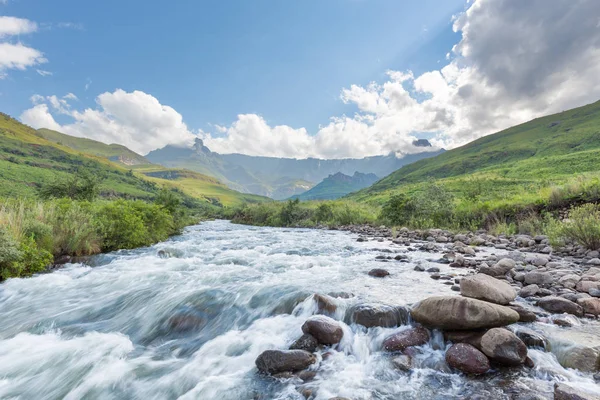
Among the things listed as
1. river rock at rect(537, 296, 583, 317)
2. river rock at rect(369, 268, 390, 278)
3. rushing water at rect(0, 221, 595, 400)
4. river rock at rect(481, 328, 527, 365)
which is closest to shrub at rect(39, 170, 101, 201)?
rushing water at rect(0, 221, 595, 400)

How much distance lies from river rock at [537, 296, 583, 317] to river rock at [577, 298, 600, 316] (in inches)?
5.4

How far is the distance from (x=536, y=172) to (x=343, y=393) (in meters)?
84.5

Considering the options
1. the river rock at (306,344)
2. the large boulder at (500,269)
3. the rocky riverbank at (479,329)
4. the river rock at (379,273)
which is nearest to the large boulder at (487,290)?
the rocky riverbank at (479,329)

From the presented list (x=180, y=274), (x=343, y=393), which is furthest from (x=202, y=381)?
(x=180, y=274)

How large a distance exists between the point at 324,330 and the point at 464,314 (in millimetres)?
2934

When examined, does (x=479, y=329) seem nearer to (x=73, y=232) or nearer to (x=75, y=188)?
(x=73, y=232)

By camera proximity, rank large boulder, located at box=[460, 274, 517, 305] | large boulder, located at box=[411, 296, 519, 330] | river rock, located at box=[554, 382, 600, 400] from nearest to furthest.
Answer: river rock, located at box=[554, 382, 600, 400] < large boulder, located at box=[411, 296, 519, 330] < large boulder, located at box=[460, 274, 517, 305]

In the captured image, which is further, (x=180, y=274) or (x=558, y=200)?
(x=558, y=200)

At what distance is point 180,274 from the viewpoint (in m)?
12.8

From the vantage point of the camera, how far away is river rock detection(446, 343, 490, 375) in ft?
17.1

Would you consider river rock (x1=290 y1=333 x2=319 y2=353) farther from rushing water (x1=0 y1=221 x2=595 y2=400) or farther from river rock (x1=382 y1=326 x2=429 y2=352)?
river rock (x1=382 y1=326 x2=429 y2=352)

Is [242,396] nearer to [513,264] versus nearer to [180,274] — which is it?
[180,274]

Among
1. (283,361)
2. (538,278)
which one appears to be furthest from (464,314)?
(538,278)

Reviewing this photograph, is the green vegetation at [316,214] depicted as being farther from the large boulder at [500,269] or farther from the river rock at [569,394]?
the river rock at [569,394]
